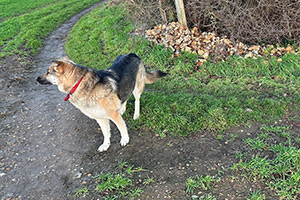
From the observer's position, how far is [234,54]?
7.46 metres

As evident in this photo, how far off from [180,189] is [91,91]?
213cm

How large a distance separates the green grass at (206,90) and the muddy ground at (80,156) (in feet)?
1.26

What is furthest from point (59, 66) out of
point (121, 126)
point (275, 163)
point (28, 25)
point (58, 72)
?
point (28, 25)

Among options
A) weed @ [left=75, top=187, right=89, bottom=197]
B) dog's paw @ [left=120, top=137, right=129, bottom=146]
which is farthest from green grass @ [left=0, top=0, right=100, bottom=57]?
weed @ [left=75, top=187, right=89, bottom=197]

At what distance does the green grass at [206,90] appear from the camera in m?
5.20

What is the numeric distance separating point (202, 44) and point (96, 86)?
192 inches

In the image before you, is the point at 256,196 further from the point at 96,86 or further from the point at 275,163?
the point at 96,86

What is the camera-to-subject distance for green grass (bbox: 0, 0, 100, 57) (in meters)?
10.9

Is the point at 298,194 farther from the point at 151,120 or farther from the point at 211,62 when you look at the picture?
the point at 211,62

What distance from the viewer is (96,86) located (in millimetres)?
4117

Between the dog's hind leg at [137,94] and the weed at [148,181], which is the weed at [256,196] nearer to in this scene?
the weed at [148,181]

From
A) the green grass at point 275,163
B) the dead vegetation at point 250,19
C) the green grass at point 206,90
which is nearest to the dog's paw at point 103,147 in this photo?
the green grass at point 206,90

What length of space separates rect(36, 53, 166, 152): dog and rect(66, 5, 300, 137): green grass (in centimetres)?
107

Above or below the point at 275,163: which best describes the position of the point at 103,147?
above
